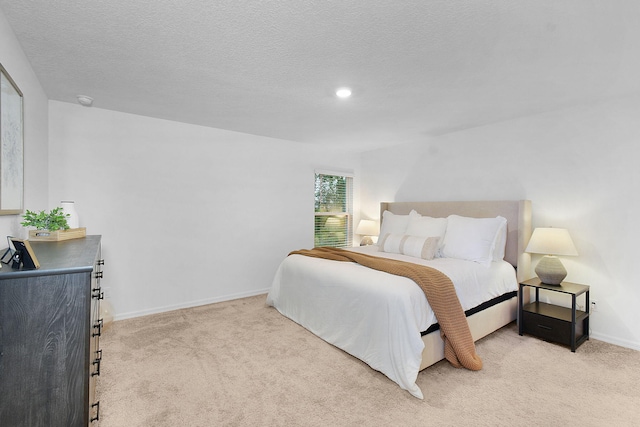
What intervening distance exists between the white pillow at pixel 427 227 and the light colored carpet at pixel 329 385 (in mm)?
1186

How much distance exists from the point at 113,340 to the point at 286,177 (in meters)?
2.87

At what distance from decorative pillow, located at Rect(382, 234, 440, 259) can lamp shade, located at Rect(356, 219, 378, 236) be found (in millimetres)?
1077

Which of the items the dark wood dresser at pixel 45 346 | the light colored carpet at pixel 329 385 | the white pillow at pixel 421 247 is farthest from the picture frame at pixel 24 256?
the white pillow at pixel 421 247

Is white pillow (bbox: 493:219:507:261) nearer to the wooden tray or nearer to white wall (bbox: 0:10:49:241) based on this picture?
the wooden tray

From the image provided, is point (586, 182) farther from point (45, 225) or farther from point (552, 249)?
point (45, 225)

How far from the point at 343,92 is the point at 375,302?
5.97 ft

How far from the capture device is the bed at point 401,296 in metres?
2.17

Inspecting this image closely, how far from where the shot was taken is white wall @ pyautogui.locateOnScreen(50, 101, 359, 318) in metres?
3.18

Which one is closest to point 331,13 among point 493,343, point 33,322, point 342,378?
point 33,322

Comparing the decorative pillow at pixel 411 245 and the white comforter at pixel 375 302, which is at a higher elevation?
the decorative pillow at pixel 411 245

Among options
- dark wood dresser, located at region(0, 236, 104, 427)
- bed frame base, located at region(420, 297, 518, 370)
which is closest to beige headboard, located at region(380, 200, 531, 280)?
bed frame base, located at region(420, 297, 518, 370)

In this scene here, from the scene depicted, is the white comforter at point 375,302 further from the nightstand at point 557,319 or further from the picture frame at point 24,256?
the picture frame at point 24,256

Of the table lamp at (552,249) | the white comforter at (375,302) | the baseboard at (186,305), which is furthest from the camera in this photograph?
the baseboard at (186,305)

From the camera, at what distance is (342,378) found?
88.1 inches
